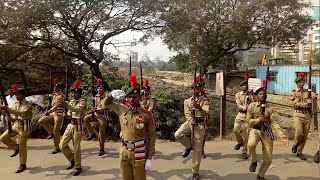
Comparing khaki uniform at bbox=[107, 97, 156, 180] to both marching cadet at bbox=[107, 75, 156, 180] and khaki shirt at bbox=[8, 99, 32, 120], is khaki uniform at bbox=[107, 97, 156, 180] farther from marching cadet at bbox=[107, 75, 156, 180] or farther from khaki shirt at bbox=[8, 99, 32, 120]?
khaki shirt at bbox=[8, 99, 32, 120]

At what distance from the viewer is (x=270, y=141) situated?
4.90 meters

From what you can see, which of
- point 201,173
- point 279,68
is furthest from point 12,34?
point 279,68

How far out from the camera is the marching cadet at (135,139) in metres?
3.71

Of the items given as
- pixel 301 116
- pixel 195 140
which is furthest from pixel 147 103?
pixel 301 116

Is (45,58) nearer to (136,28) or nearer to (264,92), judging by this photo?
(136,28)

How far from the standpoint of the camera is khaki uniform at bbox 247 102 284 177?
15.9ft

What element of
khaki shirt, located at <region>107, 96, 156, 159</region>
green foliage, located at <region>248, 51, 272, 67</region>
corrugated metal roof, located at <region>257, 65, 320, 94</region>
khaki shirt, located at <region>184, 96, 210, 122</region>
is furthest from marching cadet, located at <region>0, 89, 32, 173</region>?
green foliage, located at <region>248, 51, 272, 67</region>

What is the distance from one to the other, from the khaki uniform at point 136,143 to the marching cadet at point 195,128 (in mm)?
1669

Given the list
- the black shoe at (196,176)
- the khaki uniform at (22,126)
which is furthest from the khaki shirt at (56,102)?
the black shoe at (196,176)

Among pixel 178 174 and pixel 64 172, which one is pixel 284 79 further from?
pixel 64 172

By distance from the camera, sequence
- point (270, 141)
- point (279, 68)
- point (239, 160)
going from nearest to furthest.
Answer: point (270, 141) < point (239, 160) < point (279, 68)

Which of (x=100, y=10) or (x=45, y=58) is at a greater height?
(x=100, y=10)

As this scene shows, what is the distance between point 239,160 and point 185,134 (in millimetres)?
1899

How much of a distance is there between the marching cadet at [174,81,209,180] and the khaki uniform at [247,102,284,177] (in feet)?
3.22
